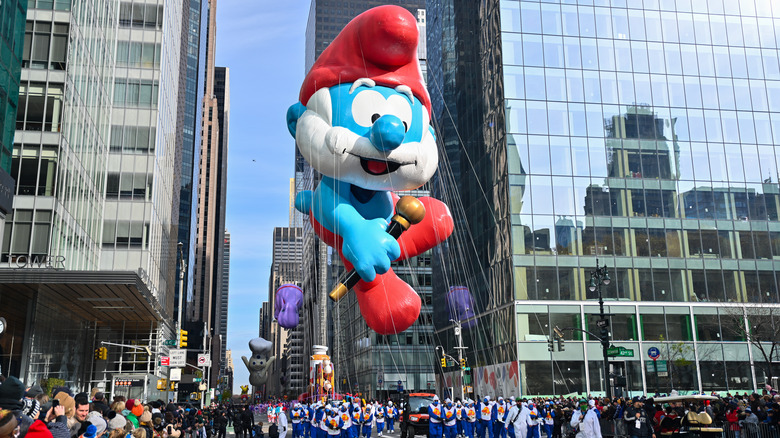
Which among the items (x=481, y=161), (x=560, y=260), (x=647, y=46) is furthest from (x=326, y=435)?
(x=647, y=46)

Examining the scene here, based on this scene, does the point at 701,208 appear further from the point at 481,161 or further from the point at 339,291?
the point at 339,291

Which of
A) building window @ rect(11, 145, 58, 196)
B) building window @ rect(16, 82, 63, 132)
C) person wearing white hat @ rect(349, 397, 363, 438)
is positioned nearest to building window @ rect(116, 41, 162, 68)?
building window @ rect(16, 82, 63, 132)

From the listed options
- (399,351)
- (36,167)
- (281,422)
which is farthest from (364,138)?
(399,351)

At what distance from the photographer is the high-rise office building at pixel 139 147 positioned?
41.8m

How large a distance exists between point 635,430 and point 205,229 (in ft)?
524

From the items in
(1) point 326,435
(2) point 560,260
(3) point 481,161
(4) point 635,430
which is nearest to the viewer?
(4) point 635,430

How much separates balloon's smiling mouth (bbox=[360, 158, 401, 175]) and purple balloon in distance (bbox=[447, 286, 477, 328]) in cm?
3573

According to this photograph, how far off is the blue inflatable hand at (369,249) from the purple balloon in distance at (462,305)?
35940 millimetres

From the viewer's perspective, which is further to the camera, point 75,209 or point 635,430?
point 75,209

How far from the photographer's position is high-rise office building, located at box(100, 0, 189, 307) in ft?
137

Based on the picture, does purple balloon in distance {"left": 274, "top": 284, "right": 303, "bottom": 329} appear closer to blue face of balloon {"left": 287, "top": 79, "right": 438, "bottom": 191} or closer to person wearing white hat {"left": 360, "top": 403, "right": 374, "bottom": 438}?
person wearing white hat {"left": 360, "top": 403, "right": 374, "bottom": 438}

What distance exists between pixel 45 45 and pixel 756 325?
40.1m

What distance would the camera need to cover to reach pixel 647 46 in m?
47.4

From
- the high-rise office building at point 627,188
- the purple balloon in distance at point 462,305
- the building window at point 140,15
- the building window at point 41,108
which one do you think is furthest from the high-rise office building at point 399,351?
the building window at point 41,108
